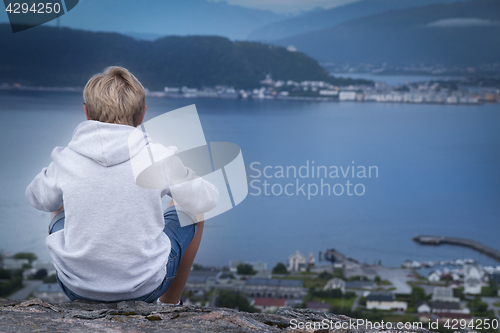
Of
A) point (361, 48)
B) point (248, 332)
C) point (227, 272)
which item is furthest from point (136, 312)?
point (361, 48)

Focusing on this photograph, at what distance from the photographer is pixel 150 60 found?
6.14m

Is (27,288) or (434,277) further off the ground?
(434,277)

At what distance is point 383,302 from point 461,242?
150 centimetres

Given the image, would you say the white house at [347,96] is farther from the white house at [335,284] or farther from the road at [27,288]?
the road at [27,288]

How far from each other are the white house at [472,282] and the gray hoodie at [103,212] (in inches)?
225

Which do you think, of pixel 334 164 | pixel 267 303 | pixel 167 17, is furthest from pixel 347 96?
pixel 267 303

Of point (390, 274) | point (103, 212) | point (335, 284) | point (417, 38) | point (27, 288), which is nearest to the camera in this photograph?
point (103, 212)

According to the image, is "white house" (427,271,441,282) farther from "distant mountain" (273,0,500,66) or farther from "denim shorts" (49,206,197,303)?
"denim shorts" (49,206,197,303)

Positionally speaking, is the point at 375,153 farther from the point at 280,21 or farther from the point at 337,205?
the point at 280,21

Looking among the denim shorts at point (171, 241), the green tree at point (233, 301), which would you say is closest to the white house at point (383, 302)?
the green tree at point (233, 301)

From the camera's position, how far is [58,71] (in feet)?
19.7

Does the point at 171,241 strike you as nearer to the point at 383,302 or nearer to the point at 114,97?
the point at 114,97

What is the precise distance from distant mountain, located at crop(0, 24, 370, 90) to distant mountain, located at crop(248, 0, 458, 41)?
0.26 metres

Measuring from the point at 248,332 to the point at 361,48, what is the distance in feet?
22.7
